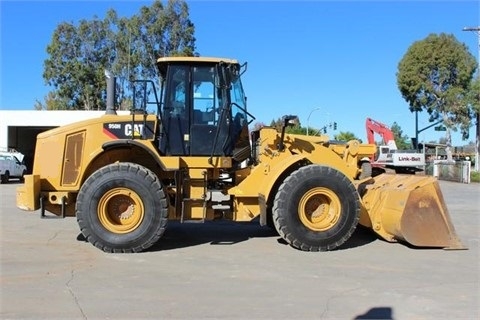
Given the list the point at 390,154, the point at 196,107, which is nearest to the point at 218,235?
the point at 196,107

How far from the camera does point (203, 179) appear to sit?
9266 millimetres

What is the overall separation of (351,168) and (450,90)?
38545mm

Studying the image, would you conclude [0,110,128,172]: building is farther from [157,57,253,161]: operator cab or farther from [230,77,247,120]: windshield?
[157,57,253,161]: operator cab

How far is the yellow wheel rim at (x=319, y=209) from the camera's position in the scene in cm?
894

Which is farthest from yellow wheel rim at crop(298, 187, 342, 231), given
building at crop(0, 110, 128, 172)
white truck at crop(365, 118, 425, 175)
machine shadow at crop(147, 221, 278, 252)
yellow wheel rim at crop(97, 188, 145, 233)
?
building at crop(0, 110, 128, 172)

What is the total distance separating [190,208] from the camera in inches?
362

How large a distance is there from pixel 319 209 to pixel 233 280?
2.61 meters

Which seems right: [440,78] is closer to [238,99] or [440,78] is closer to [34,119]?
[34,119]

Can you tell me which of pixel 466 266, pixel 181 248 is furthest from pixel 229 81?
pixel 466 266

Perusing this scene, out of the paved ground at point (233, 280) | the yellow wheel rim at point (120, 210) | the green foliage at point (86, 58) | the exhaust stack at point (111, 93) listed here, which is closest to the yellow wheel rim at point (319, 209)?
the paved ground at point (233, 280)

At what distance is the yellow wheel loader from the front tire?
15 mm

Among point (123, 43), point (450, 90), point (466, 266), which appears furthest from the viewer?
point (123, 43)

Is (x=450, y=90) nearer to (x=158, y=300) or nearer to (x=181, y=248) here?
(x=181, y=248)

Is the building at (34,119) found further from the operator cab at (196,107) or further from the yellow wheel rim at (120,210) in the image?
the yellow wheel rim at (120,210)
